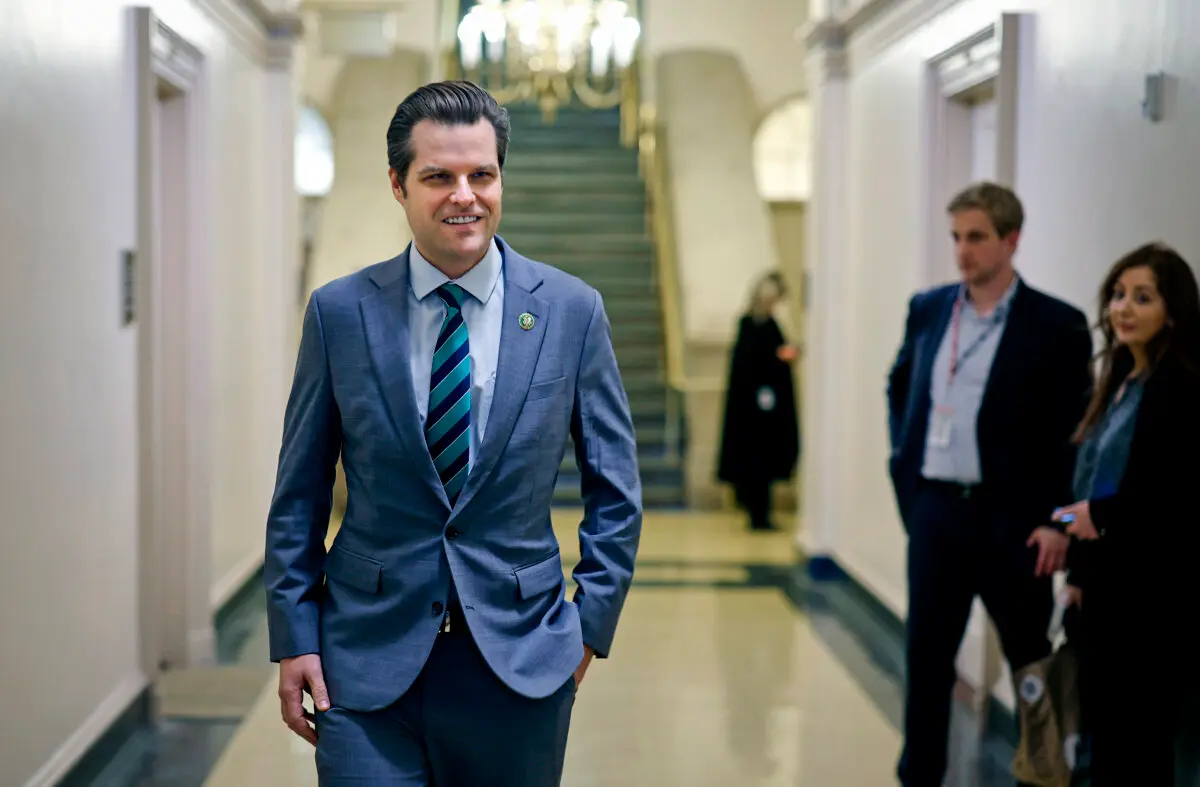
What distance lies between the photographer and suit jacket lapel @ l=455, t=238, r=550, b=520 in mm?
2496

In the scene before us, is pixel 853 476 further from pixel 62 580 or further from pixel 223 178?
pixel 62 580

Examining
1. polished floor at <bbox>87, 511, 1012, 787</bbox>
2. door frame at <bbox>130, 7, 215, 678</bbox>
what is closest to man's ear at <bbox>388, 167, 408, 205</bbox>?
polished floor at <bbox>87, 511, 1012, 787</bbox>

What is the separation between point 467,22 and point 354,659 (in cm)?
939

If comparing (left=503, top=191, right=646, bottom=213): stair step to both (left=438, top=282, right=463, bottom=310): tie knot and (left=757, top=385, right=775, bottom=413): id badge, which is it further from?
(left=438, top=282, right=463, bottom=310): tie knot

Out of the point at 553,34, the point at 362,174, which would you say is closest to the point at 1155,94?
the point at 553,34

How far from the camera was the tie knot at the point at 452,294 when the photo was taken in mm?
2588

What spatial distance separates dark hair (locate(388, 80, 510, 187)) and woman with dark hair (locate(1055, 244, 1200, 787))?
6.99 ft

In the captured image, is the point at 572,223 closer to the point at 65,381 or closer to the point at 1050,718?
the point at 65,381

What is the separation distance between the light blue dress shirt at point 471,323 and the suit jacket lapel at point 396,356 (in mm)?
27

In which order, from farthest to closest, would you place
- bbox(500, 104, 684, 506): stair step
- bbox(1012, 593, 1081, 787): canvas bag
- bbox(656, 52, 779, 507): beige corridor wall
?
1. bbox(500, 104, 684, 506): stair step
2. bbox(656, 52, 779, 507): beige corridor wall
3. bbox(1012, 593, 1081, 787): canvas bag

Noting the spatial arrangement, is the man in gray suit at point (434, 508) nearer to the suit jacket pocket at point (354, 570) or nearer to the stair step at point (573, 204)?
the suit jacket pocket at point (354, 570)

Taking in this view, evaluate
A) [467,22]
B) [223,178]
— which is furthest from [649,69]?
[223,178]

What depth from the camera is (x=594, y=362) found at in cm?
265

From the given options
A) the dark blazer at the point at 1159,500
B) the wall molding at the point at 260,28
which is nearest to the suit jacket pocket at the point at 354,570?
the dark blazer at the point at 1159,500
